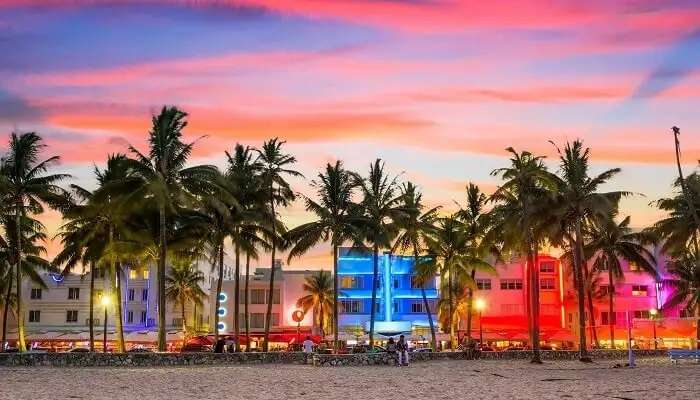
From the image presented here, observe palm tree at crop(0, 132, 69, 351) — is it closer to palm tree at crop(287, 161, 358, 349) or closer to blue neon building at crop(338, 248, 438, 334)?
palm tree at crop(287, 161, 358, 349)

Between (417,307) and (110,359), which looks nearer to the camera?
(110,359)

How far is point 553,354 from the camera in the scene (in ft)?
168

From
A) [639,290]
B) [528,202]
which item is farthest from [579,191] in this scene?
[639,290]

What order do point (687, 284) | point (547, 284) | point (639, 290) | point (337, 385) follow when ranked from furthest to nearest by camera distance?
point (547, 284), point (639, 290), point (687, 284), point (337, 385)


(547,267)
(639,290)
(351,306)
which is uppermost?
(547,267)

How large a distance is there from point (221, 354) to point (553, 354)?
22.8 metres

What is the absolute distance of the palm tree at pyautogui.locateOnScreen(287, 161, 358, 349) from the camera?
52312mm

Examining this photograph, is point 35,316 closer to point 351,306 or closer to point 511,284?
point 351,306

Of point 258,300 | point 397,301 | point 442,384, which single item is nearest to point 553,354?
point 442,384

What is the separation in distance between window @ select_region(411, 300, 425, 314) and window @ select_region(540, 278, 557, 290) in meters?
16.3

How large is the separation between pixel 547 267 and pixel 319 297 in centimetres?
2887

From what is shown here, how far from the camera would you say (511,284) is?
92125 mm

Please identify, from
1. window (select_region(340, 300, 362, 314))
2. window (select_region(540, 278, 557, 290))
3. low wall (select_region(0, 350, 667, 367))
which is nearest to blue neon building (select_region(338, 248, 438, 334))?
window (select_region(340, 300, 362, 314))

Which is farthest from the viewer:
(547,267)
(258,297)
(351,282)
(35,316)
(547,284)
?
(258,297)
